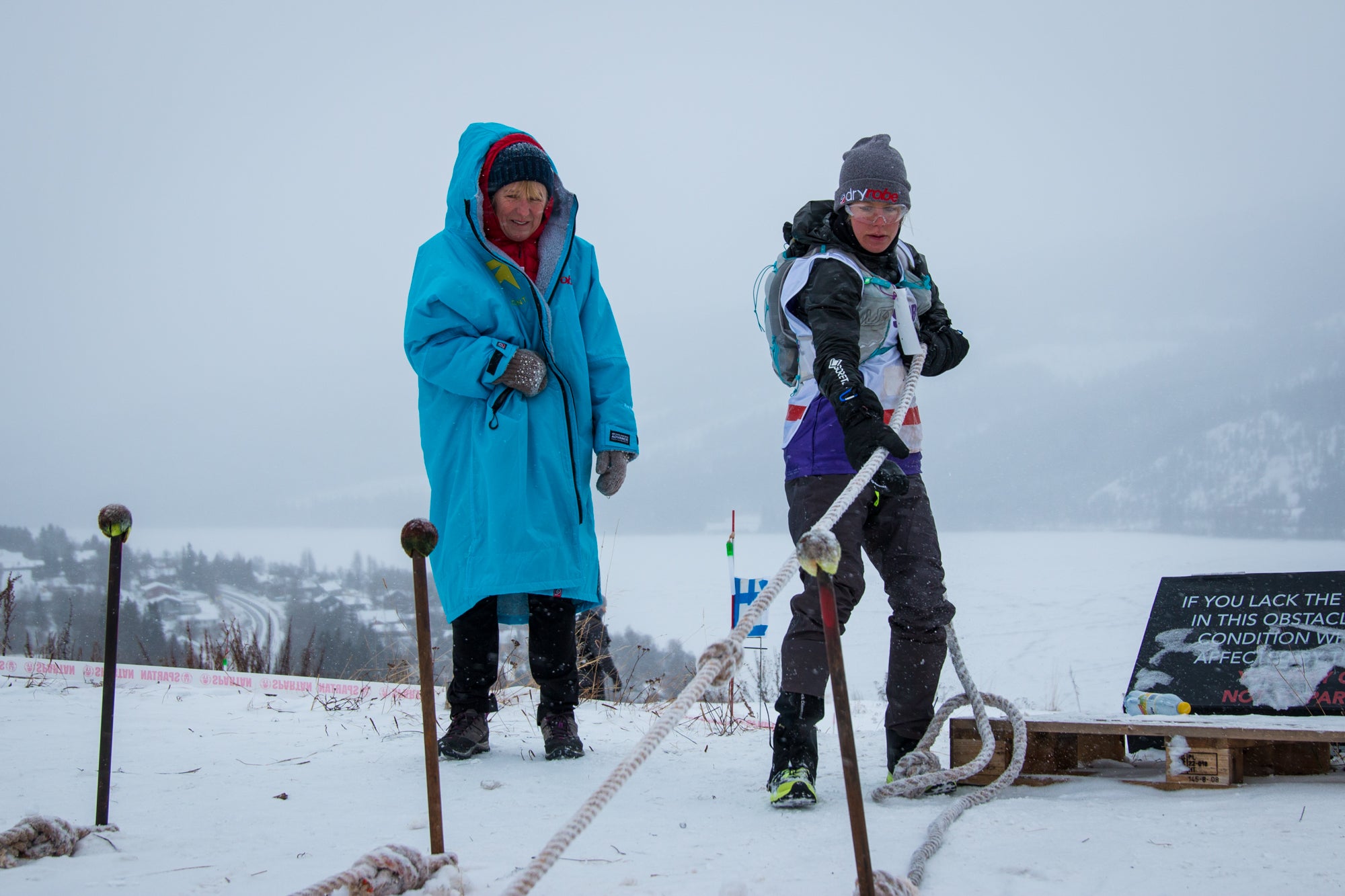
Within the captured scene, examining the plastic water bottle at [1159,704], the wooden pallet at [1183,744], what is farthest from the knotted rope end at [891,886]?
the plastic water bottle at [1159,704]

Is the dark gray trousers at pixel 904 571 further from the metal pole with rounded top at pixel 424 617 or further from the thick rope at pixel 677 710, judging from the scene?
the metal pole with rounded top at pixel 424 617

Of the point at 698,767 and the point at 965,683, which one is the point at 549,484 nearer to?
the point at 698,767

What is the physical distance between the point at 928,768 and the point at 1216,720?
28.8 inches

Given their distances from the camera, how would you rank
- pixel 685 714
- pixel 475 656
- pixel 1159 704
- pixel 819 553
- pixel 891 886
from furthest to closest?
1. pixel 1159 704
2. pixel 475 656
3. pixel 685 714
4. pixel 891 886
5. pixel 819 553

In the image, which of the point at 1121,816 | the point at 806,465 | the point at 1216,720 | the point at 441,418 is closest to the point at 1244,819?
the point at 1121,816

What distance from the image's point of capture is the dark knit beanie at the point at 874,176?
2.70 metres

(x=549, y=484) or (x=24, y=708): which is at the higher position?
(x=549, y=484)

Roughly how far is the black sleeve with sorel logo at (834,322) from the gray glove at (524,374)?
77 centimetres

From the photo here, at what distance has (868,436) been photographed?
233 centimetres

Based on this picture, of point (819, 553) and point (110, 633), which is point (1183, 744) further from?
point (110, 633)


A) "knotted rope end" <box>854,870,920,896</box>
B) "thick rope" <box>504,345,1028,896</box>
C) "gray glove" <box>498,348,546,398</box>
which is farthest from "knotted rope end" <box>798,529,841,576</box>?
"gray glove" <box>498,348,546,398</box>

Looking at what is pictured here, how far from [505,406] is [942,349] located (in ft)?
4.19

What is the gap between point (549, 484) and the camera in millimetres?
2969

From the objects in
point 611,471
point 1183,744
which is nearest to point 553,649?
point 611,471
